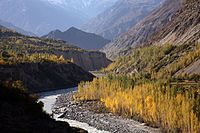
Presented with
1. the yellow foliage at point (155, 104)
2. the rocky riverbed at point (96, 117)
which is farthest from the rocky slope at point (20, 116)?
the rocky riverbed at point (96, 117)

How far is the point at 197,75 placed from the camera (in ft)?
599

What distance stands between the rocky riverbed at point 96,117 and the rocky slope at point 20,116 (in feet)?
143

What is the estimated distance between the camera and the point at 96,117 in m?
135

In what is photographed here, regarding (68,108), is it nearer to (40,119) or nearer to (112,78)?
(112,78)

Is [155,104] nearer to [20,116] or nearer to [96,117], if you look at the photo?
[96,117]

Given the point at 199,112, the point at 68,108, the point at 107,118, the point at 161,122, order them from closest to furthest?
the point at 199,112 → the point at 161,122 → the point at 107,118 → the point at 68,108

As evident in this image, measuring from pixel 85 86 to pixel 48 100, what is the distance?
17.3 meters

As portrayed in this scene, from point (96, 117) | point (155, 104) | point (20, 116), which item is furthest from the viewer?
point (96, 117)

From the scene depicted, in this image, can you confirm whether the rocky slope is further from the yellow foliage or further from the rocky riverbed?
the rocky riverbed

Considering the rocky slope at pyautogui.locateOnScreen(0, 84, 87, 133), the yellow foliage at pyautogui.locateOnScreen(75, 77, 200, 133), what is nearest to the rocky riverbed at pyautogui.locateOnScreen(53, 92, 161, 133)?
the yellow foliage at pyautogui.locateOnScreen(75, 77, 200, 133)

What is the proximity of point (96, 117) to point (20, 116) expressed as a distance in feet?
237

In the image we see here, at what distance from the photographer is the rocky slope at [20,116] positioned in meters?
58.7

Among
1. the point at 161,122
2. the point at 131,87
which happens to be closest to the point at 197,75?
the point at 131,87

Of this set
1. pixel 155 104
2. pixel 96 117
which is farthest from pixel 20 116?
pixel 96 117
